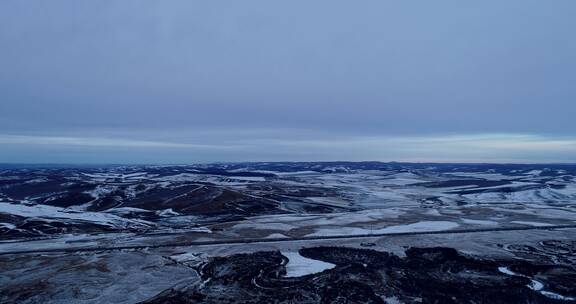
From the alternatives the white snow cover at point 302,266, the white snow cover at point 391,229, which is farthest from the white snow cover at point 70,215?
the white snow cover at point 302,266

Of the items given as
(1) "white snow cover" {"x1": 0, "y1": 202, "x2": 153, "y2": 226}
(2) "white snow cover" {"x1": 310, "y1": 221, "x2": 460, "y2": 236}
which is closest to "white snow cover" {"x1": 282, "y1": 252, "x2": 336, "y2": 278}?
(2) "white snow cover" {"x1": 310, "y1": 221, "x2": 460, "y2": 236}

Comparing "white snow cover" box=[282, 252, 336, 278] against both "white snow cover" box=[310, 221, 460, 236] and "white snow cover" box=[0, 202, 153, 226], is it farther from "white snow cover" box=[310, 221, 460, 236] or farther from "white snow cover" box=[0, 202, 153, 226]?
"white snow cover" box=[0, 202, 153, 226]

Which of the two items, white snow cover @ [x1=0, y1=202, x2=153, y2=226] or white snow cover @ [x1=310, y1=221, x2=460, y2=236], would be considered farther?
white snow cover @ [x1=0, y1=202, x2=153, y2=226]

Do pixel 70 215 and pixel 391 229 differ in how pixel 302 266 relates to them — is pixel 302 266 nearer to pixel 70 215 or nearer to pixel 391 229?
pixel 391 229

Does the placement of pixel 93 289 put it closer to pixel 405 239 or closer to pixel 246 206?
pixel 405 239

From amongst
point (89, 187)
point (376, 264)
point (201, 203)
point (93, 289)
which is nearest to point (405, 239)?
point (376, 264)

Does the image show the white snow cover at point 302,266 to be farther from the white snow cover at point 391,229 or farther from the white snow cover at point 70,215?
the white snow cover at point 70,215

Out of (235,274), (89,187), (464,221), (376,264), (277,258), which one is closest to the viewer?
(235,274)

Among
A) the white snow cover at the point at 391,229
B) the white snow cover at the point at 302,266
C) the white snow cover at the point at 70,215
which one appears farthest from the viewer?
the white snow cover at the point at 70,215

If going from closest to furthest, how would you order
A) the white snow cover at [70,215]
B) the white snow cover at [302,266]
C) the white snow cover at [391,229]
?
Result: the white snow cover at [302,266]
the white snow cover at [391,229]
the white snow cover at [70,215]
